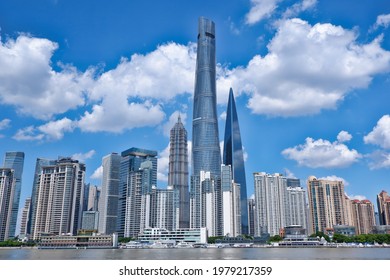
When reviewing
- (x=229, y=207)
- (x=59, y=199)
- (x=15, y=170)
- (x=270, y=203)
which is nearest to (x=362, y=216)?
(x=270, y=203)

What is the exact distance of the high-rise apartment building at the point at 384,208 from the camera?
51.7m

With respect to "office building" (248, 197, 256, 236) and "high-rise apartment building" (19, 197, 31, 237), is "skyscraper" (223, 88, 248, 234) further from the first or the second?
"high-rise apartment building" (19, 197, 31, 237)

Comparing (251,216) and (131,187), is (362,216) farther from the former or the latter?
(131,187)

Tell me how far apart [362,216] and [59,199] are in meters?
44.2

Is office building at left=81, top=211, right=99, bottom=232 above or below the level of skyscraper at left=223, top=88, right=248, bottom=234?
below

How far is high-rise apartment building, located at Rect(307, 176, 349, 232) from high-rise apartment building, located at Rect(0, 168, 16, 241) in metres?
41.7

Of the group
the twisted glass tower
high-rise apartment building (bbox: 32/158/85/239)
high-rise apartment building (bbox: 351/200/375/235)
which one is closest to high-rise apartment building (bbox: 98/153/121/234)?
high-rise apartment building (bbox: 32/158/85/239)

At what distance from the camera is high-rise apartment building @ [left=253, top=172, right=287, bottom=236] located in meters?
64.9

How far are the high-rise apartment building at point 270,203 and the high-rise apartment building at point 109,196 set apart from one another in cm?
2462

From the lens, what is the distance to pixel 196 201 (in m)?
64.2

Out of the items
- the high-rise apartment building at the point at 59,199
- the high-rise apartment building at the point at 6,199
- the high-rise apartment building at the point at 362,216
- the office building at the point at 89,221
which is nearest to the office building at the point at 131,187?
the office building at the point at 89,221

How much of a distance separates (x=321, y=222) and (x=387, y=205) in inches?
360
